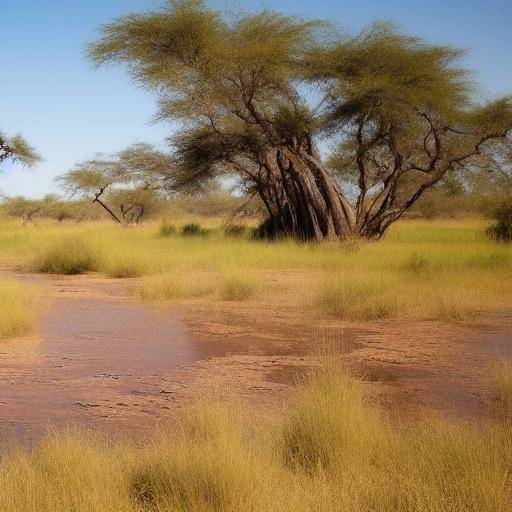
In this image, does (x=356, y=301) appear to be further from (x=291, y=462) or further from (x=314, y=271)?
(x=291, y=462)

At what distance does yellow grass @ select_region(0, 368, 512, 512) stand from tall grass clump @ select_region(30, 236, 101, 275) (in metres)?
12.1

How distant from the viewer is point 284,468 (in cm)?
412

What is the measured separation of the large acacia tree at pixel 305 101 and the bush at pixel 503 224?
1.95 m

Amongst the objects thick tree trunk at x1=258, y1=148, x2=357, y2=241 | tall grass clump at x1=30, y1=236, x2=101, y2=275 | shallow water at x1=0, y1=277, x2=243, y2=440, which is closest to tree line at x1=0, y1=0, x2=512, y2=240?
thick tree trunk at x1=258, y1=148, x2=357, y2=241

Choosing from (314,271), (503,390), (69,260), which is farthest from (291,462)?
(69,260)

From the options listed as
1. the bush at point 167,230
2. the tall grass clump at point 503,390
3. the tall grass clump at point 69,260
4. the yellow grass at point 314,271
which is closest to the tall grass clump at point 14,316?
the yellow grass at point 314,271

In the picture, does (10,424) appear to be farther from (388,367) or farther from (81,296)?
(81,296)

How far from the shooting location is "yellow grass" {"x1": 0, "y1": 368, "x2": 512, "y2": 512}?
137 inches

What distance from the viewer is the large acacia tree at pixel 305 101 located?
20.3 metres

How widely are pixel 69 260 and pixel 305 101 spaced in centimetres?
958

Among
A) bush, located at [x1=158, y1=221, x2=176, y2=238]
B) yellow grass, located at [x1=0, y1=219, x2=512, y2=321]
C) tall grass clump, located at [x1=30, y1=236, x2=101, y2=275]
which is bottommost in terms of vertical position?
yellow grass, located at [x1=0, y1=219, x2=512, y2=321]

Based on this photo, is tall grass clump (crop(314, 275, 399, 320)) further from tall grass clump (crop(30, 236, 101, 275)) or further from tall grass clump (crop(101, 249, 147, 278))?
tall grass clump (crop(30, 236, 101, 275))

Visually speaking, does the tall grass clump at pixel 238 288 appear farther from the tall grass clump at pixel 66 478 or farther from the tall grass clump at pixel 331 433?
the tall grass clump at pixel 66 478

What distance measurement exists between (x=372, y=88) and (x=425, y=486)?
18.0 metres
